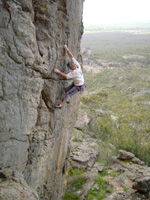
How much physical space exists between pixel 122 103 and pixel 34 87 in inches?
1035

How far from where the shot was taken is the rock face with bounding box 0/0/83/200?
13.8ft

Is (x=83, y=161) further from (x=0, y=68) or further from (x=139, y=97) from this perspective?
(x=139, y=97)

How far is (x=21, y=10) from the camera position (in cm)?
431

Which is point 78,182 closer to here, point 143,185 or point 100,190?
point 100,190

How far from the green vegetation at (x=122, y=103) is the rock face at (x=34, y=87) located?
34.8 ft

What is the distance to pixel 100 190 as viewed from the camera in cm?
1137

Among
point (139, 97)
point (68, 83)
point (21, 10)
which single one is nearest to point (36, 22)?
point (21, 10)

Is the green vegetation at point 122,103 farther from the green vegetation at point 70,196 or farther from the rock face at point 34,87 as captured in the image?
the rock face at point 34,87

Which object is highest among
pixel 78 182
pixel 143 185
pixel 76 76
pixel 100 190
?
pixel 76 76

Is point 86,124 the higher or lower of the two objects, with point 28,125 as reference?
lower

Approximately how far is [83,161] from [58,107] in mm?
8098

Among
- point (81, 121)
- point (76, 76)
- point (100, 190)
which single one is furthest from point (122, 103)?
point (76, 76)

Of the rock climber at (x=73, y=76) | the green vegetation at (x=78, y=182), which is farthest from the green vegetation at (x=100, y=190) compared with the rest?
the rock climber at (x=73, y=76)

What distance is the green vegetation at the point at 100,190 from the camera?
10852 mm
